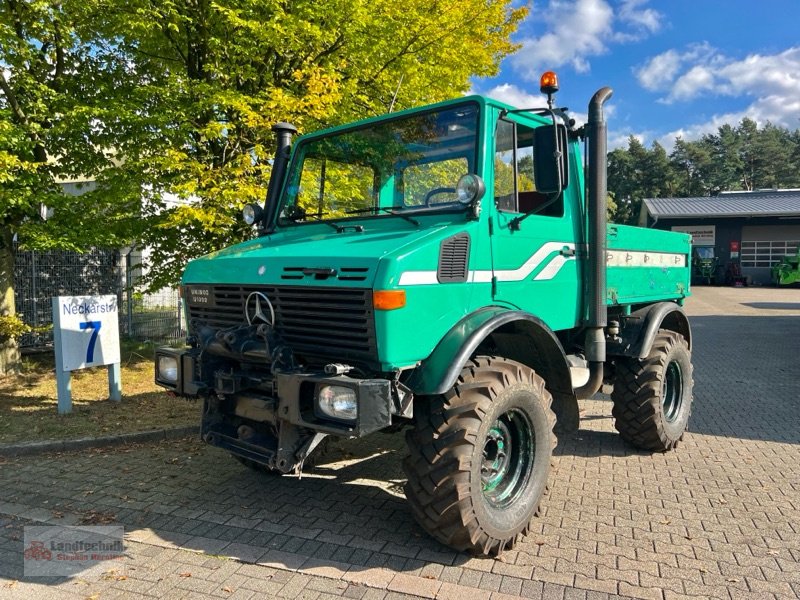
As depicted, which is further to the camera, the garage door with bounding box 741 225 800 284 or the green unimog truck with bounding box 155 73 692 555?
the garage door with bounding box 741 225 800 284

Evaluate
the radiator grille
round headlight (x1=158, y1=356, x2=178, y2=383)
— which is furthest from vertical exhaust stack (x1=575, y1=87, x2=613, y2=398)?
round headlight (x1=158, y1=356, x2=178, y2=383)

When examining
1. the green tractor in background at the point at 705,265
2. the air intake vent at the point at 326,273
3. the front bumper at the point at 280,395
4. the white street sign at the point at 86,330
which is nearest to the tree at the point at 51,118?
the white street sign at the point at 86,330

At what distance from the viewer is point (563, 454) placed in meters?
5.24

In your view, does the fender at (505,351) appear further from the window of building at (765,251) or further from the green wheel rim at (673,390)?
the window of building at (765,251)

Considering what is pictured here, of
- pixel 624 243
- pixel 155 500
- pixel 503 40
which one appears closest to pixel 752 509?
pixel 624 243

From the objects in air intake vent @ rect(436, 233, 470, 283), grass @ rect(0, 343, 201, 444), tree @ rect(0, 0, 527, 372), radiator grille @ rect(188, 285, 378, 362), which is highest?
tree @ rect(0, 0, 527, 372)

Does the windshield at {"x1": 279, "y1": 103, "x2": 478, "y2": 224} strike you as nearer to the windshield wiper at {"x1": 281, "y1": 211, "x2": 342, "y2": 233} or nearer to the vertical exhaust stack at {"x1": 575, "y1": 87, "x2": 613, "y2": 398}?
the windshield wiper at {"x1": 281, "y1": 211, "x2": 342, "y2": 233}

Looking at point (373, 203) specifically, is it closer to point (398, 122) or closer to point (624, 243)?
point (398, 122)

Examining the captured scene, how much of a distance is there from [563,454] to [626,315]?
1.37m

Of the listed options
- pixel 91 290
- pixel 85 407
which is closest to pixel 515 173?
pixel 85 407

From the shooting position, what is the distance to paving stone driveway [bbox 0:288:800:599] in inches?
123

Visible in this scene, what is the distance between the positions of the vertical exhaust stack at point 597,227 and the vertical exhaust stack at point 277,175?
7.53ft

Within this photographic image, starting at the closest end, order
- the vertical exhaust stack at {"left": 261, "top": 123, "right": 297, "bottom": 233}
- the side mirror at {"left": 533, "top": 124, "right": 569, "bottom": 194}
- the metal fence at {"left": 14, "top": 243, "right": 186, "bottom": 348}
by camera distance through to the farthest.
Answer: the side mirror at {"left": 533, "top": 124, "right": 569, "bottom": 194}, the vertical exhaust stack at {"left": 261, "top": 123, "right": 297, "bottom": 233}, the metal fence at {"left": 14, "top": 243, "right": 186, "bottom": 348}

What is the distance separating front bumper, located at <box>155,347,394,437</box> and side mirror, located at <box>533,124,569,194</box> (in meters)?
1.63
